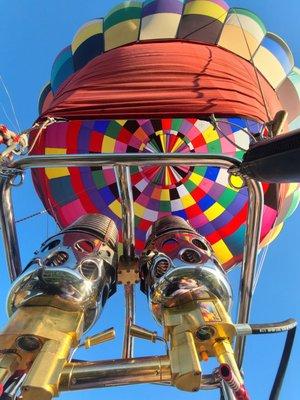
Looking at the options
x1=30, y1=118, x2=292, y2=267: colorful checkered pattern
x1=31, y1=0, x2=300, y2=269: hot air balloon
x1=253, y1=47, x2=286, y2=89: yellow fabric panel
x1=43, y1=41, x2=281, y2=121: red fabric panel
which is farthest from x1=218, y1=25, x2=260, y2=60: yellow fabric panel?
x1=30, y1=118, x2=292, y2=267: colorful checkered pattern

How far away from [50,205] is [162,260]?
8.27ft

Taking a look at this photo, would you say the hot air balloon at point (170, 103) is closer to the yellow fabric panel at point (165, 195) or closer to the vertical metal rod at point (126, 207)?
the yellow fabric panel at point (165, 195)

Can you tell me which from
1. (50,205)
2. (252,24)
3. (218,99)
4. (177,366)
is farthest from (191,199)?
(177,366)

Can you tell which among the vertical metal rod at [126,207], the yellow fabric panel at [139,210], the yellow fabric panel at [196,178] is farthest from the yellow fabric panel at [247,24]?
the vertical metal rod at [126,207]

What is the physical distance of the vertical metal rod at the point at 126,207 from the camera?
1.92 meters

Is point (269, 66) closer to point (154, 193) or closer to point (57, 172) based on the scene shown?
point (154, 193)

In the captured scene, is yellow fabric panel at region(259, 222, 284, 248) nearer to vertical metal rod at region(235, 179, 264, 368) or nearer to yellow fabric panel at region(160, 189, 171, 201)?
yellow fabric panel at region(160, 189, 171, 201)

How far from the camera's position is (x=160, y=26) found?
3.54 metres

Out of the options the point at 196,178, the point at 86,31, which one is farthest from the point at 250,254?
the point at 86,31

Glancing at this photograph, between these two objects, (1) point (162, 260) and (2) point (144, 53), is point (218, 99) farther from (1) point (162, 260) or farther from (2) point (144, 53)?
(1) point (162, 260)

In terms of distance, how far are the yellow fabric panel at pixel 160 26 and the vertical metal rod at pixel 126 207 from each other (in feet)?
6.00

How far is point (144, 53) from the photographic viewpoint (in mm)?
2902

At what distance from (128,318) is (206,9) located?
8.40 feet

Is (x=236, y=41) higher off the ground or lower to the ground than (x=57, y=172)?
higher
